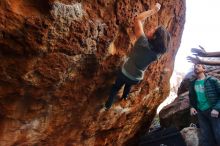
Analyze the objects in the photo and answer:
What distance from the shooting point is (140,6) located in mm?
5277

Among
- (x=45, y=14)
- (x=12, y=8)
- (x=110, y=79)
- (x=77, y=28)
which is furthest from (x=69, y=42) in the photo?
(x=110, y=79)

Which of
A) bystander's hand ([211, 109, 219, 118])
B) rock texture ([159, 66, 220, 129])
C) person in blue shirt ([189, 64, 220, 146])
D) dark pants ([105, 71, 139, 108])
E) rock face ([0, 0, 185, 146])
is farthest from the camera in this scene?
rock texture ([159, 66, 220, 129])

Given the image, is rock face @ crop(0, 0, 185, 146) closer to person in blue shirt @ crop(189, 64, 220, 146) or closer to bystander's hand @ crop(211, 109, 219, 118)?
person in blue shirt @ crop(189, 64, 220, 146)

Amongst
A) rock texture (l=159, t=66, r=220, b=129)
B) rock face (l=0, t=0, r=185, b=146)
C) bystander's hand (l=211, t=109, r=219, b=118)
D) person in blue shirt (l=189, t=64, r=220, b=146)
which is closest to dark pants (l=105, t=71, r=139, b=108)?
rock face (l=0, t=0, r=185, b=146)

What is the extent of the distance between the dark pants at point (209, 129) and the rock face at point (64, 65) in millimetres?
1540

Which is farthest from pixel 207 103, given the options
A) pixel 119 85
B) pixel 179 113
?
pixel 179 113

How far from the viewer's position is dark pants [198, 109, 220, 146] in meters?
5.66

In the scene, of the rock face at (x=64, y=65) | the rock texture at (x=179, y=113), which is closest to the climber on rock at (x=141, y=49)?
the rock face at (x=64, y=65)

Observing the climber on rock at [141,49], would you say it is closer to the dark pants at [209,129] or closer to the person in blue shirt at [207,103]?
the person in blue shirt at [207,103]

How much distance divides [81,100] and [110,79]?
689 mm

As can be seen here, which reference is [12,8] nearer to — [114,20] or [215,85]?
[114,20]

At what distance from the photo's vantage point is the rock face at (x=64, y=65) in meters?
4.15

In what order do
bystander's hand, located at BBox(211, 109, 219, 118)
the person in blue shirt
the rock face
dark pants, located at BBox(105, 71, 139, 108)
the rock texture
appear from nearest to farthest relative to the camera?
the rock face
dark pants, located at BBox(105, 71, 139, 108)
bystander's hand, located at BBox(211, 109, 219, 118)
the person in blue shirt
the rock texture

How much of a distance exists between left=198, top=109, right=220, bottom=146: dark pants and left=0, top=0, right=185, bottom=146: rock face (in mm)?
1540
